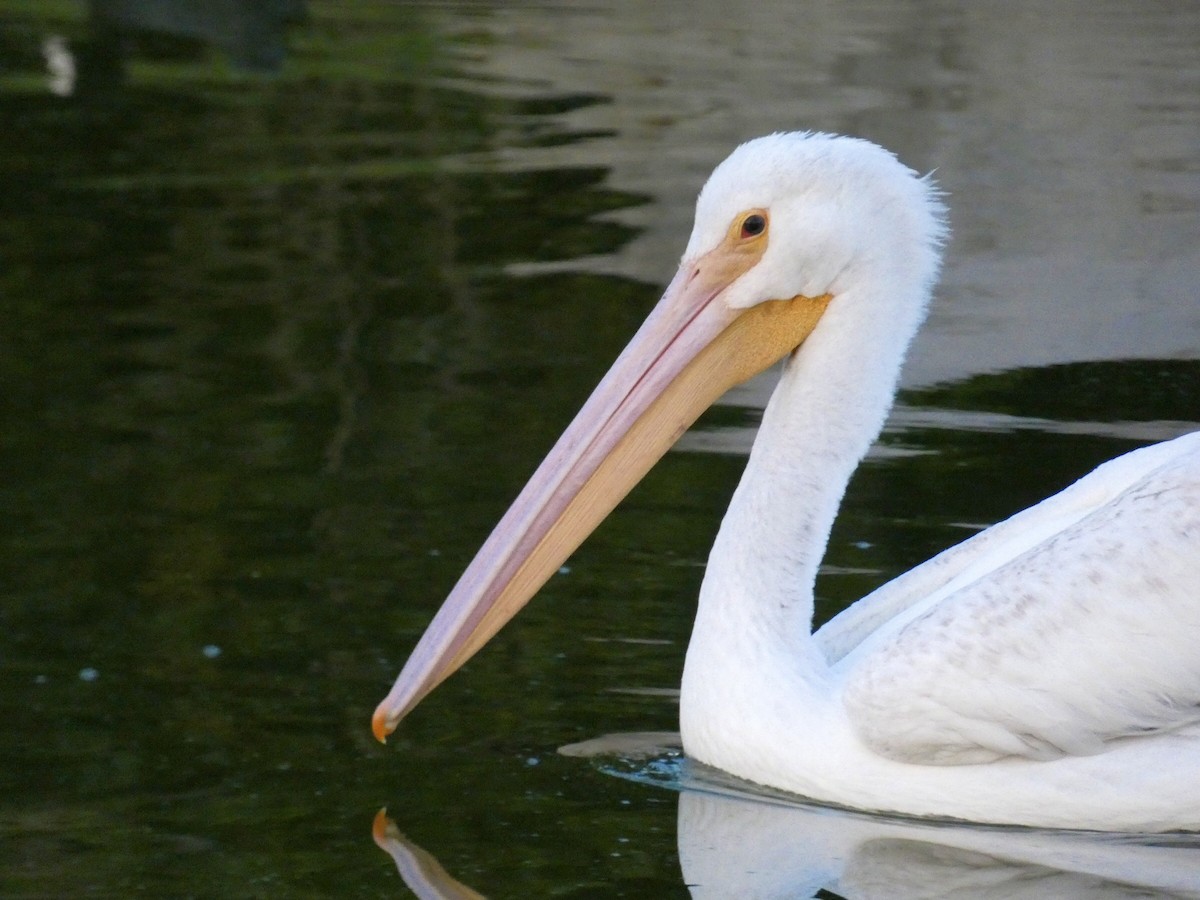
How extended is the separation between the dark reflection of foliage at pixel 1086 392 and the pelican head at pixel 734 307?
2.64m

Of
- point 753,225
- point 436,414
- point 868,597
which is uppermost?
point 753,225

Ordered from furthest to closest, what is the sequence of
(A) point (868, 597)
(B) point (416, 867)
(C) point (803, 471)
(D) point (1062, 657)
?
1. (A) point (868, 597)
2. (C) point (803, 471)
3. (D) point (1062, 657)
4. (B) point (416, 867)

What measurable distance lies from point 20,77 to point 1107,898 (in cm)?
1208

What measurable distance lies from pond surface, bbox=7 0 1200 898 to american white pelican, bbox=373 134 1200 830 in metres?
0.15

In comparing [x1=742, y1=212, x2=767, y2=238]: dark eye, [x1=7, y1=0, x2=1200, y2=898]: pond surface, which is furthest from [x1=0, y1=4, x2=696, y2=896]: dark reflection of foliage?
[x1=742, y1=212, x2=767, y2=238]: dark eye

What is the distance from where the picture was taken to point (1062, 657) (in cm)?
427

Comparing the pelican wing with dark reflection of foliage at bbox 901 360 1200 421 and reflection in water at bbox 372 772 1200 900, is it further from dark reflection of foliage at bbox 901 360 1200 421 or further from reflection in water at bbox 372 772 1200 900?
dark reflection of foliage at bbox 901 360 1200 421

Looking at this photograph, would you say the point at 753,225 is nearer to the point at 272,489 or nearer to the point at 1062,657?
the point at 1062,657

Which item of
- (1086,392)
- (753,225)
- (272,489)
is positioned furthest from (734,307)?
(1086,392)

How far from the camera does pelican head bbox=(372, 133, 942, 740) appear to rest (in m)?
4.56

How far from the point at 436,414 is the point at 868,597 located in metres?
2.66

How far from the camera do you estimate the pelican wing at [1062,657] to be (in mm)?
4250

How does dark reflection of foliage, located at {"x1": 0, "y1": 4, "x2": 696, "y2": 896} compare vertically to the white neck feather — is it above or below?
below

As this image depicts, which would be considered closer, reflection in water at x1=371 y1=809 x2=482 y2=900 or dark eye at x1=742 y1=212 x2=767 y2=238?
reflection in water at x1=371 y1=809 x2=482 y2=900
